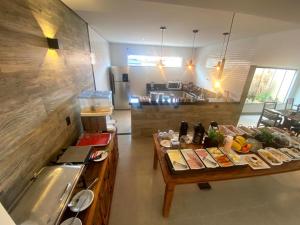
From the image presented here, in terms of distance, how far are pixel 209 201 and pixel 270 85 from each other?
564 cm

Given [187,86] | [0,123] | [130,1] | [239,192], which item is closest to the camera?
[0,123]

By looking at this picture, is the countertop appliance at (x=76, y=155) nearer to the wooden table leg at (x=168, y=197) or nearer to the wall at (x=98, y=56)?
the wooden table leg at (x=168, y=197)

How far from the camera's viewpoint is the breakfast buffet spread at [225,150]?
1550mm

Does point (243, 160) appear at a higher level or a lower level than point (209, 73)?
lower

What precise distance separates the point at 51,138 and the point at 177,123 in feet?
9.14

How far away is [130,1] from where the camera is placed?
1.85 metres

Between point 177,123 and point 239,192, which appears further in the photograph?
point 177,123

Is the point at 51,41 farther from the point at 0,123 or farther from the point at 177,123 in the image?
the point at 177,123

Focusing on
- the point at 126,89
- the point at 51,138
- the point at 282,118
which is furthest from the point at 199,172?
the point at 126,89

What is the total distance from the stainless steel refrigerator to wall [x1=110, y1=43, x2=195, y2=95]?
77 centimetres

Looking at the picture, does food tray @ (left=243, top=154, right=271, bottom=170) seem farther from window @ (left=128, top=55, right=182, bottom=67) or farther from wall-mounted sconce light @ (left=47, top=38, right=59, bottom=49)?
window @ (left=128, top=55, right=182, bottom=67)

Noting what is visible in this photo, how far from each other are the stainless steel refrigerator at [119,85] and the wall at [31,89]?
3228 mm

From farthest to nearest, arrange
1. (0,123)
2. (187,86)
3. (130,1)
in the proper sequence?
(187,86)
(130,1)
(0,123)

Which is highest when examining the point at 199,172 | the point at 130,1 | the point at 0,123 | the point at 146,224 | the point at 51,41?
the point at 130,1
